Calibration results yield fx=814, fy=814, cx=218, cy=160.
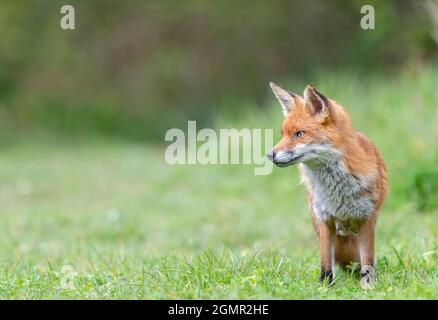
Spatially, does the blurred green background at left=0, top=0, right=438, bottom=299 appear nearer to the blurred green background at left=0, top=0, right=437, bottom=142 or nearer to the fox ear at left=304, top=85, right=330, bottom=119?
the blurred green background at left=0, top=0, right=437, bottom=142

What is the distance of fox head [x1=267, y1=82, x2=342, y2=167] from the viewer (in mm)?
4953

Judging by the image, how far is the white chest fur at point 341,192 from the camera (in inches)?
200

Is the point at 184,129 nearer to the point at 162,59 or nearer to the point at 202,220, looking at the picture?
the point at 162,59

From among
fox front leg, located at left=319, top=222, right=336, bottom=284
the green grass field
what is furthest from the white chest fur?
Result: the green grass field

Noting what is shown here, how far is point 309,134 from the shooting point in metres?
4.99

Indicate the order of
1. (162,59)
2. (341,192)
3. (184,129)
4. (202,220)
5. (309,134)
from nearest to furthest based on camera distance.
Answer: (309,134) → (341,192) → (202,220) → (184,129) → (162,59)

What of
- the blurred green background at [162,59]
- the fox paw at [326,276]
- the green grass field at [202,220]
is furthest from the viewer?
the blurred green background at [162,59]

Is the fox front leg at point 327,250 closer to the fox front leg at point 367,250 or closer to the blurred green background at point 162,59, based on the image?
the fox front leg at point 367,250

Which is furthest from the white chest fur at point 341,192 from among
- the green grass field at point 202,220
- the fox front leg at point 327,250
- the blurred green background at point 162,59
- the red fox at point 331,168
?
the blurred green background at point 162,59

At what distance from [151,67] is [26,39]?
316 centimetres

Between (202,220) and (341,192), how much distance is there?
482 centimetres

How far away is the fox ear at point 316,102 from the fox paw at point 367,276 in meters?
0.99

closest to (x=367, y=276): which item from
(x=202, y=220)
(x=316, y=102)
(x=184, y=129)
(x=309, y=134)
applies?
(x=309, y=134)
